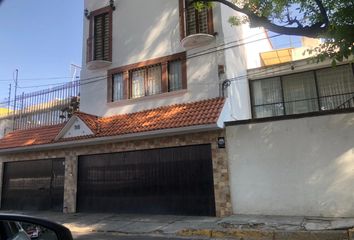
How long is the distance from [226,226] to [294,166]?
122 inches

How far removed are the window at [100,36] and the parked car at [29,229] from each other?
14.9 m

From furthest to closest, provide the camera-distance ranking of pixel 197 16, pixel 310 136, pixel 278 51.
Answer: pixel 278 51 → pixel 197 16 → pixel 310 136

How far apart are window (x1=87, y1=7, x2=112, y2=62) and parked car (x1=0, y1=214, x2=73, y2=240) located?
14895mm

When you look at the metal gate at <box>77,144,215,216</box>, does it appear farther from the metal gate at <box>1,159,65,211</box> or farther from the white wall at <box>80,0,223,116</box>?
the white wall at <box>80,0,223,116</box>

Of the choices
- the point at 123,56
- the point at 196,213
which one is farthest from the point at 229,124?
the point at 123,56

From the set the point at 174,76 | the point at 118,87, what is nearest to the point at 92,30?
the point at 118,87

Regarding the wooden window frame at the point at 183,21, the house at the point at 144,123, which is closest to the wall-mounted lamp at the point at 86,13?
the house at the point at 144,123

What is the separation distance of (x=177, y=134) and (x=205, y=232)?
439 centimetres

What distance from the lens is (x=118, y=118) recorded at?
629 inches

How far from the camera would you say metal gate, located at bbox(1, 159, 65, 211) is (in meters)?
17.3

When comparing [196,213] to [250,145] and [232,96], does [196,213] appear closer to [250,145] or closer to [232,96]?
[250,145]

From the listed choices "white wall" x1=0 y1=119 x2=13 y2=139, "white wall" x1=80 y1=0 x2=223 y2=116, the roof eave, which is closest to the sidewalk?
the roof eave

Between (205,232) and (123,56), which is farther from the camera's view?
(123,56)

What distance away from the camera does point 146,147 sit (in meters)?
14.8
